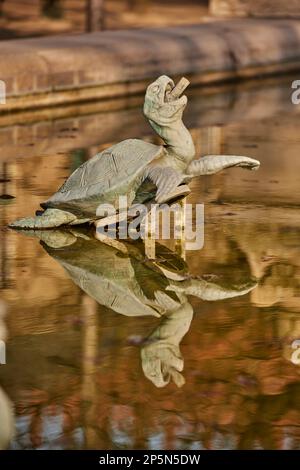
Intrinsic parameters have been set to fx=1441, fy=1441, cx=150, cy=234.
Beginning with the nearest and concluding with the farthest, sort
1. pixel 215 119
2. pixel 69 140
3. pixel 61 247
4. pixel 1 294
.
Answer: pixel 1 294
pixel 61 247
pixel 69 140
pixel 215 119

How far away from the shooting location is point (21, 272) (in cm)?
755

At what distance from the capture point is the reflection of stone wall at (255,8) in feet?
62.2

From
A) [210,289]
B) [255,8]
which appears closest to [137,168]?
[210,289]

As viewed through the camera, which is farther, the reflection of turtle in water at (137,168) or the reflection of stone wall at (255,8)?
the reflection of stone wall at (255,8)

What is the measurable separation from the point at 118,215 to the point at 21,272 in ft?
3.45

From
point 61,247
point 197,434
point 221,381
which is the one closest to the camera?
point 197,434

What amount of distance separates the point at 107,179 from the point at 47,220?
0.46 meters

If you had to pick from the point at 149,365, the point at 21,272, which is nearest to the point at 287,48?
the point at 21,272

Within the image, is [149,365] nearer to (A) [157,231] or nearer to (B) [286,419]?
(B) [286,419]

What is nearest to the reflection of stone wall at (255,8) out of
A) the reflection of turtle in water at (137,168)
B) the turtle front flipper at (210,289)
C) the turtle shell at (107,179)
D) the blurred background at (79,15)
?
the blurred background at (79,15)

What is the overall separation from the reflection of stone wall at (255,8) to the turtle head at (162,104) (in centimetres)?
1085

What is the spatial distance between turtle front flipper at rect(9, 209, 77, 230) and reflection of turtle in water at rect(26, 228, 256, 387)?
0.05 metres

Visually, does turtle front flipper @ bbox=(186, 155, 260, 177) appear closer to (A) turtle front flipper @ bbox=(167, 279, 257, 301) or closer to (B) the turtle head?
(B) the turtle head

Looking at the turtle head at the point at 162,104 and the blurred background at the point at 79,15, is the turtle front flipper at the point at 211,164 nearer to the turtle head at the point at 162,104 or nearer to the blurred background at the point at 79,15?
the turtle head at the point at 162,104
